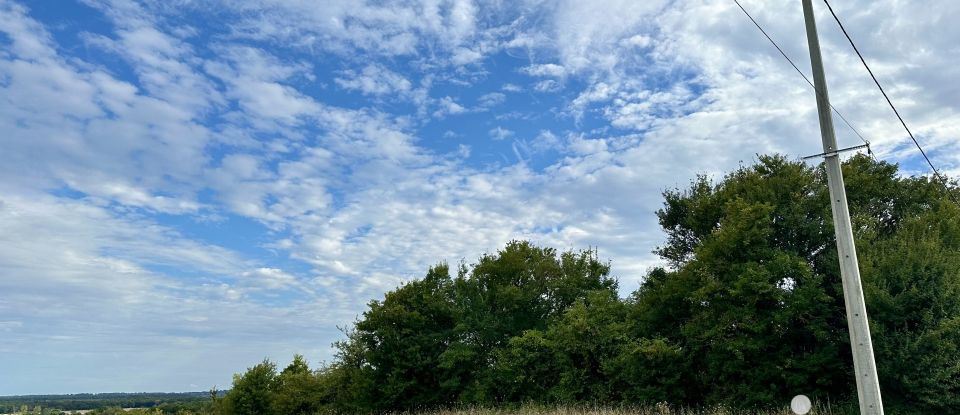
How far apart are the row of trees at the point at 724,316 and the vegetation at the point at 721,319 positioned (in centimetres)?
6

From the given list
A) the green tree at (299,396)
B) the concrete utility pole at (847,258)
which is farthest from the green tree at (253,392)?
the concrete utility pole at (847,258)

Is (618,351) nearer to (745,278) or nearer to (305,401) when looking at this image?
(745,278)

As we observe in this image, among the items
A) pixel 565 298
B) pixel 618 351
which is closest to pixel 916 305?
pixel 618 351

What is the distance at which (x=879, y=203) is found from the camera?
2453 cm

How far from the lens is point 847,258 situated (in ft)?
21.9

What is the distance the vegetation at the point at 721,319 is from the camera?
17.9 m

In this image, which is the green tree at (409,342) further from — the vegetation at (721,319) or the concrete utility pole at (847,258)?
the concrete utility pole at (847,258)

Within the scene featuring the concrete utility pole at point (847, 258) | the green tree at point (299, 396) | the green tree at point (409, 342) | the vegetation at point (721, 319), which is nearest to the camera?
the concrete utility pole at point (847, 258)

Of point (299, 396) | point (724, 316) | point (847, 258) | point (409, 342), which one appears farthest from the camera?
point (299, 396)

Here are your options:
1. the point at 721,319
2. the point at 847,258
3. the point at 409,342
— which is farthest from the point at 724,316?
the point at 409,342

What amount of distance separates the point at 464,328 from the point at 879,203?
69.1 feet

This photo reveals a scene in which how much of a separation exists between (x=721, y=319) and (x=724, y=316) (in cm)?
20

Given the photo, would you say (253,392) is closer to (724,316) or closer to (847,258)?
(724,316)

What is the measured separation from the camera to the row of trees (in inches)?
708
